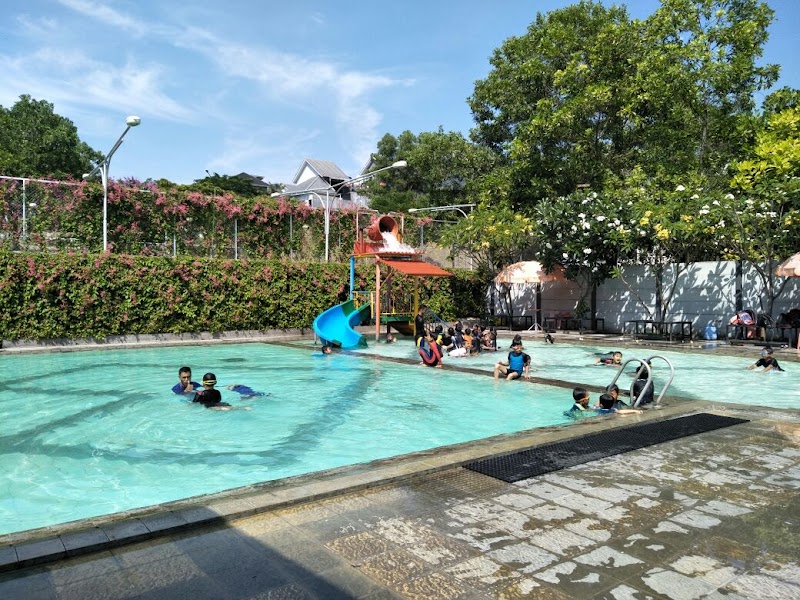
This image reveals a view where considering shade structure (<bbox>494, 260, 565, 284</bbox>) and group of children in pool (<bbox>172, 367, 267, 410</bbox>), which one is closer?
group of children in pool (<bbox>172, 367, 267, 410</bbox>)

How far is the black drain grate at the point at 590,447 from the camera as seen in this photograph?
245 inches

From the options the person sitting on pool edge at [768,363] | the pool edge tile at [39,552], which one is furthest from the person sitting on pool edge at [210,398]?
the person sitting on pool edge at [768,363]

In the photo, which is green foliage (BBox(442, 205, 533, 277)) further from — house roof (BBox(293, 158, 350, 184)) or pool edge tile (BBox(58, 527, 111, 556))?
house roof (BBox(293, 158, 350, 184))

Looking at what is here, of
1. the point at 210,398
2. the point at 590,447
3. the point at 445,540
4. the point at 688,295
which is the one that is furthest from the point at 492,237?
the point at 445,540

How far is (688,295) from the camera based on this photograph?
2425 cm

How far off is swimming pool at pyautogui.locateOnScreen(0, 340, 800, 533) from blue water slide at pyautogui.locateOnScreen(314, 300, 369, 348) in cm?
170

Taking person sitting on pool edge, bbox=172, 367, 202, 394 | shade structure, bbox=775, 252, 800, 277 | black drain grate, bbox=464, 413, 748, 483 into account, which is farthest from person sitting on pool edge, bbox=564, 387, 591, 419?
shade structure, bbox=775, 252, 800, 277

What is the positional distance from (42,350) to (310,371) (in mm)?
9174

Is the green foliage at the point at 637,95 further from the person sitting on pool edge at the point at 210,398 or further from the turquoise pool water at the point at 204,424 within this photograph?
the person sitting on pool edge at the point at 210,398

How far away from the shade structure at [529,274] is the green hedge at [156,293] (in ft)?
20.1

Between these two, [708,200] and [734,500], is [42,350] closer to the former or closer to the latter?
[734,500]

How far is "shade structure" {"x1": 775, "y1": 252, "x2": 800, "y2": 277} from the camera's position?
18062 millimetres

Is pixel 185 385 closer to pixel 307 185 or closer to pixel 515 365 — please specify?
pixel 515 365

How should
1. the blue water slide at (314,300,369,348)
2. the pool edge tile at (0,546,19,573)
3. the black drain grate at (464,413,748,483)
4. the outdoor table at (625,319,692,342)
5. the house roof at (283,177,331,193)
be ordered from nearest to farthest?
the pool edge tile at (0,546,19,573), the black drain grate at (464,413,748,483), the blue water slide at (314,300,369,348), the outdoor table at (625,319,692,342), the house roof at (283,177,331,193)
